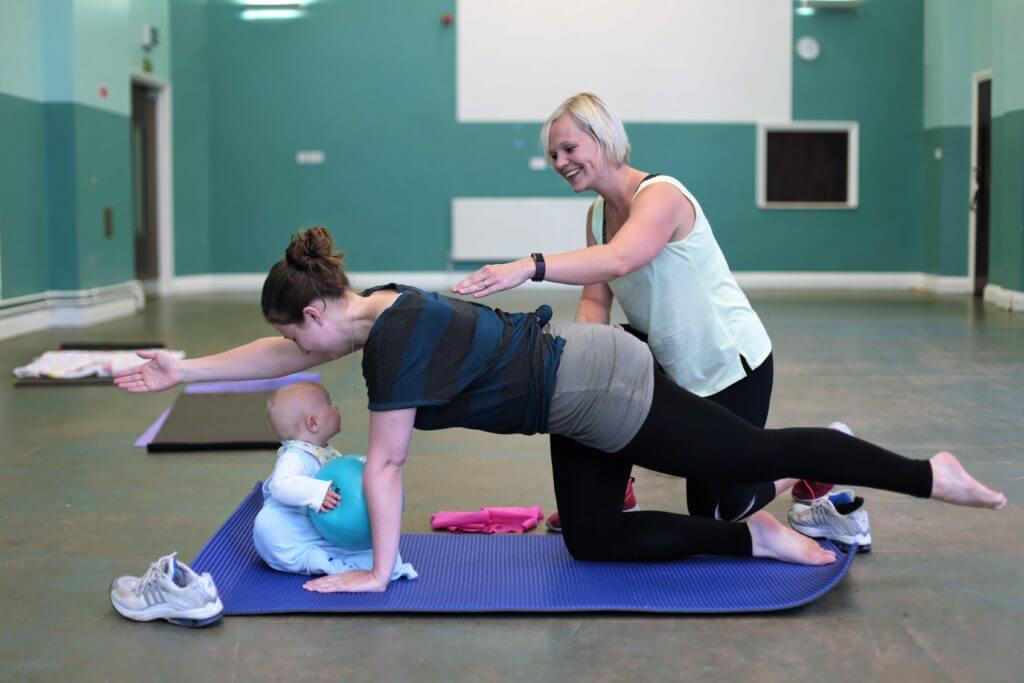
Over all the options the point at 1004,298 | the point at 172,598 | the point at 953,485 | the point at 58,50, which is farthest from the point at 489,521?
the point at 1004,298

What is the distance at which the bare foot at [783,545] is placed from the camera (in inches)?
110

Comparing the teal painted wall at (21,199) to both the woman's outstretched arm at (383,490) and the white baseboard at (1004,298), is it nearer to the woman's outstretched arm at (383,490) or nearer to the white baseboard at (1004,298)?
the woman's outstretched arm at (383,490)

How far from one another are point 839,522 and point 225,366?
5.29ft

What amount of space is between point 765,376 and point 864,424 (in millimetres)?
2194

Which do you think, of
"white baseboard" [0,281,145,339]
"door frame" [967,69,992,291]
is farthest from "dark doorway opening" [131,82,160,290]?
"door frame" [967,69,992,291]

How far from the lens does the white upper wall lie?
13.1m

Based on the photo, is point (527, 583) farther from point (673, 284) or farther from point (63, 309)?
point (63, 309)

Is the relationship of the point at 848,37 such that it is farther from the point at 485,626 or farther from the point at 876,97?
the point at 485,626

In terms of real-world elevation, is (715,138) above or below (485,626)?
above

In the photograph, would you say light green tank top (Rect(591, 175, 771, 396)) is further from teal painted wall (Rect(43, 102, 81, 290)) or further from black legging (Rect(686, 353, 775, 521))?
teal painted wall (Rect(43, 102, 81, 290))

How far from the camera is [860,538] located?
2988 millimetres

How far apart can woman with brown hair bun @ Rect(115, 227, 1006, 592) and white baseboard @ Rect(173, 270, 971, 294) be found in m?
10.5

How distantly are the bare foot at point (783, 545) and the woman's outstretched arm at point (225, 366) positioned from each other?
3.77 ft

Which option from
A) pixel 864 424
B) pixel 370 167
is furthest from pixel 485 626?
pixel 370 167
